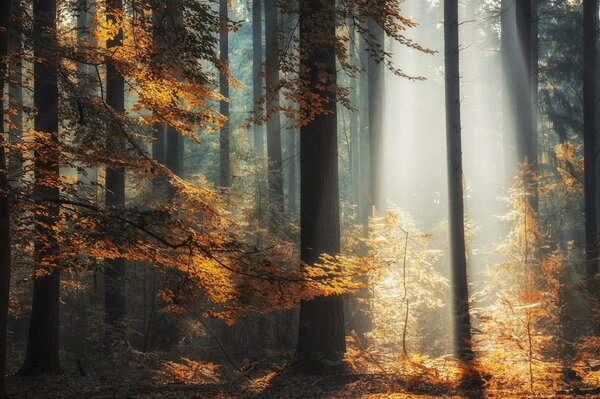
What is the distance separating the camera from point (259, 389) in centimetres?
892

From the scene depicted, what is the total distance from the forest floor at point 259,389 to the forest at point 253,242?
5cm

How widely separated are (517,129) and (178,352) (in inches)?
458

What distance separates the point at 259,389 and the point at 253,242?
323 inches

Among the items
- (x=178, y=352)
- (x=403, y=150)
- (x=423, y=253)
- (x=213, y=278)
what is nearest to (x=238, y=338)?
(x=178, y=352)

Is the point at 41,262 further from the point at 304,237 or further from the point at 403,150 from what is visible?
the point at 403,150

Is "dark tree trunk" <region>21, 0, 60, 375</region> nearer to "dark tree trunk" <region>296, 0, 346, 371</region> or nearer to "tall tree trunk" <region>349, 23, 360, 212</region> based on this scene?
"dark tree trunk" <region>296, 0, 346, 371</region>

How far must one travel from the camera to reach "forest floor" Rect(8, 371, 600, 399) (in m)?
8.27

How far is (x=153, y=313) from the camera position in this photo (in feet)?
50.6

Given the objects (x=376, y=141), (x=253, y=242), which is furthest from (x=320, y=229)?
(x=376, y=141)

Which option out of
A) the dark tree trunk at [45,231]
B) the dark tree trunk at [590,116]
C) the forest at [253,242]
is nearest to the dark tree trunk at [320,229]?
the forest at [253,242]

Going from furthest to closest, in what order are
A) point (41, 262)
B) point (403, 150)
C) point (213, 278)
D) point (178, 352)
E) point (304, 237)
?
point (403, 150) → point (178, 352) → point (304, 237) → point (41, 262) → point (213, 278)

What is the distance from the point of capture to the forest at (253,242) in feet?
23.5

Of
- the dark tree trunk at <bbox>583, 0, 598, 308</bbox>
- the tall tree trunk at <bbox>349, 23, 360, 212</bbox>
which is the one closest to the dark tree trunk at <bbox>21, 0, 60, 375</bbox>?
the dark tree trunk at <bbox>583, 0, 598, 308</bbox>

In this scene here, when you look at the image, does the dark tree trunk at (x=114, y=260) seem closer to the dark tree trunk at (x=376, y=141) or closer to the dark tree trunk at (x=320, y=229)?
the dark tree trunk at (x=320, y=229)
